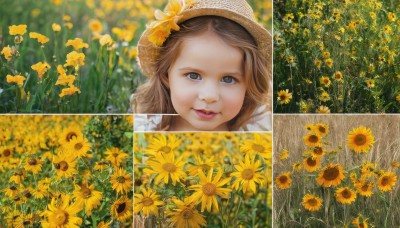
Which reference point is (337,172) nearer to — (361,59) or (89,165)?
(361,59)

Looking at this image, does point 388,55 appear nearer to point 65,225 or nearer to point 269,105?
point 269,105

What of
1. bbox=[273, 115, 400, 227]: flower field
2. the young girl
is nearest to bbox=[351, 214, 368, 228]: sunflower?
bbox=[273, 115, 400, 227]: flower field

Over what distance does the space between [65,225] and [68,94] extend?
56 cm

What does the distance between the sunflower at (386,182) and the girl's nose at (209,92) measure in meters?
0.80

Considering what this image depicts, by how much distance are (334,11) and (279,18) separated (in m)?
0.24

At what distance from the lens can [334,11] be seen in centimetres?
310

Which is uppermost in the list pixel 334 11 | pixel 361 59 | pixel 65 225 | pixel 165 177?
pixel 334 11

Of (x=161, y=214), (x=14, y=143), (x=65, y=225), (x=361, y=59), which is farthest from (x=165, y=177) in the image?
(x=361, y=59)

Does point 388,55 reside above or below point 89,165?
above

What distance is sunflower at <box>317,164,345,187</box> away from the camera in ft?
10.1

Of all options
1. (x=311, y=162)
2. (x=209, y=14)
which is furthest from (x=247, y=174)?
(x=209, y=14)

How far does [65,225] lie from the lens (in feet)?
9.96

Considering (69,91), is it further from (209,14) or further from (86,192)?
(209,14)

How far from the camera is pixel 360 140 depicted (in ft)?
10.1
